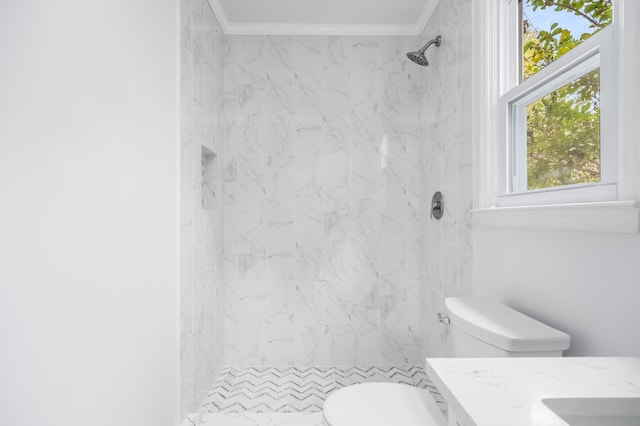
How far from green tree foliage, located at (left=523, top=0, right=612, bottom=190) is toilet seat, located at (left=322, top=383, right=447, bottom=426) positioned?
88 cm

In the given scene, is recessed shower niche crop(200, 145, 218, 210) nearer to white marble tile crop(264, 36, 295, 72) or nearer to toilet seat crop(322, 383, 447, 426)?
white marble tile crop(264, 36, 295, 72)

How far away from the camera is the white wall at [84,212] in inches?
34.7

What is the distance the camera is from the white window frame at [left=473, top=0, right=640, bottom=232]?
0.90 metres

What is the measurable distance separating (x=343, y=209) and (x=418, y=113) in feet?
2.84

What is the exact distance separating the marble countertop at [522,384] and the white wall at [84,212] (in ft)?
3.02

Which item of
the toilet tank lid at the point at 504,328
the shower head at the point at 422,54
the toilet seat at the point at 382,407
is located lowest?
the toilet seat at the point at 382,407

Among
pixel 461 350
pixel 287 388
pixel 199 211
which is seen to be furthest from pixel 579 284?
pixel 287 388

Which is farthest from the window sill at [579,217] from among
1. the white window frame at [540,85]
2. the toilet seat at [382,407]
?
the toilet seat at [382,407]

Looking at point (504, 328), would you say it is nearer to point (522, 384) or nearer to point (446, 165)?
point (522, 384)

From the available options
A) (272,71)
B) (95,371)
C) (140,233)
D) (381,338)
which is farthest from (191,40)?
(381,338)

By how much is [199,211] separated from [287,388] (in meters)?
1.22

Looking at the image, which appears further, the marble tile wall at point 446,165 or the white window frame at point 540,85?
the marble tile wall at point 446,165

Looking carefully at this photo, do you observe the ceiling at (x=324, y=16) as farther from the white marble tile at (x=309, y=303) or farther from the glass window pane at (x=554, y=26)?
the white marble tile at (x=309, y=303)

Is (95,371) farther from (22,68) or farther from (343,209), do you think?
(343,209)
